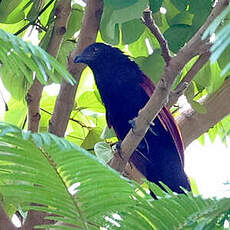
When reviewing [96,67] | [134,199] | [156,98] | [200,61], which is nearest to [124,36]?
[200,61]

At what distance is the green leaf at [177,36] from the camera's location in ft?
5.16

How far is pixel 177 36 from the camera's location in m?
1.58

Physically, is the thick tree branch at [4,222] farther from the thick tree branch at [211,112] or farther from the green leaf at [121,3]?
the thick tree branch at [211,112]

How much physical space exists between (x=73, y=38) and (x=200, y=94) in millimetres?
528

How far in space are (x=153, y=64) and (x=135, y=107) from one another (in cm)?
62

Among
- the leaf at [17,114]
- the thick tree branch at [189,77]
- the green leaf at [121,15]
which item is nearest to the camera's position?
the green leaf at [121,15]

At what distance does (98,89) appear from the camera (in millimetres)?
2250

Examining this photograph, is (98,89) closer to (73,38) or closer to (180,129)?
(73,38)

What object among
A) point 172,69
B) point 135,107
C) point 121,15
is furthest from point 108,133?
point 172,69

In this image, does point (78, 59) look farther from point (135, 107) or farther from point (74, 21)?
point (135, 107)

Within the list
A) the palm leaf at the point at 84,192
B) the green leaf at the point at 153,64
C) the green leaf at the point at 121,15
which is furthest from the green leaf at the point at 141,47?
the palm leaf at the point at 84,192

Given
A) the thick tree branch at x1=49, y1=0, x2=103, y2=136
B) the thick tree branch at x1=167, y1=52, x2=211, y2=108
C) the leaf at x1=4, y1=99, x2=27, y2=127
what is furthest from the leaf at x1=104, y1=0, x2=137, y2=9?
the leaf at x1=4, y1=99, x2=27, y2=127

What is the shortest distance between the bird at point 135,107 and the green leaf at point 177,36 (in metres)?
0.64

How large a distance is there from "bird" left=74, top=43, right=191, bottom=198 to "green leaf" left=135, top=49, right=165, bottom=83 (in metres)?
0.45
